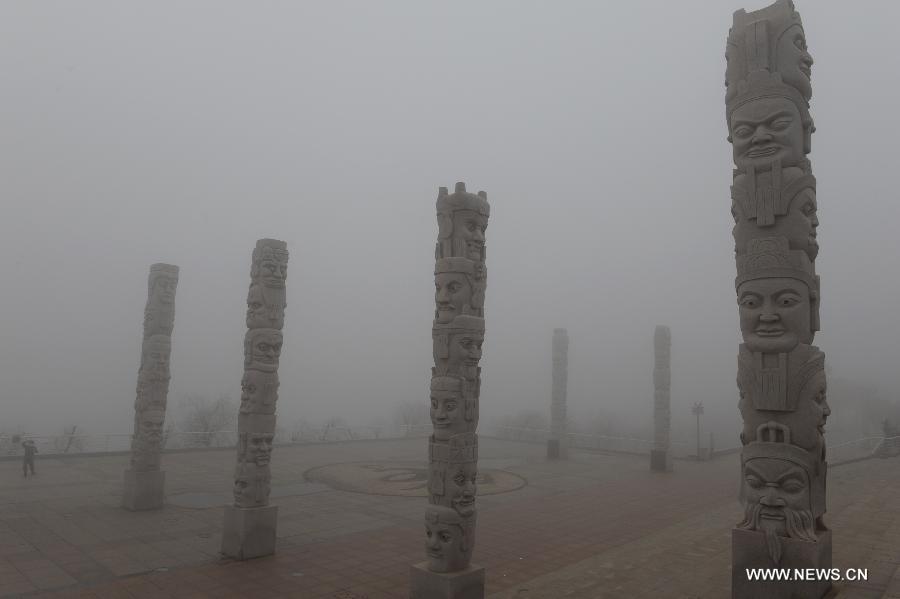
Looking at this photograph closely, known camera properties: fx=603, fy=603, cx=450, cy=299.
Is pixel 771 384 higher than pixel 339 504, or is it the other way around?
pixel 771 384

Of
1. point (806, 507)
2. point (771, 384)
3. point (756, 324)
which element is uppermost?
point (756, 324)

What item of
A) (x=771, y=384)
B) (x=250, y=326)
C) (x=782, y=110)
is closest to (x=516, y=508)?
(x=250, y=326)

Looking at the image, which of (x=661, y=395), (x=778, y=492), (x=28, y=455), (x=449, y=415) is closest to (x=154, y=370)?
(x=28, y=455)

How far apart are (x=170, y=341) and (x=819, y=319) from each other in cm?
1315

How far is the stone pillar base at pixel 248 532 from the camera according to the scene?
9.82 m

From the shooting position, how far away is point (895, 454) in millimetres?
21484

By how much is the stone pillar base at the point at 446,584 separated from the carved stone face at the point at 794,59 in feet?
23.7

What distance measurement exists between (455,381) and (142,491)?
338 inches

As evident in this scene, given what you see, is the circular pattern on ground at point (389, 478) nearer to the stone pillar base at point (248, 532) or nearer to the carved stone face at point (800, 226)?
the stone pillar base at point (248, 532)

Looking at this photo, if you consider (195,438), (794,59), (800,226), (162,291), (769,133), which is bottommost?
(195,438)

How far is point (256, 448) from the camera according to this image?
34.2 feet

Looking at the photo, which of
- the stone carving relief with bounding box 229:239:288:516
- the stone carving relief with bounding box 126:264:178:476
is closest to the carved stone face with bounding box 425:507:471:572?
the stone carving relief with bounding box 229:239:288:516

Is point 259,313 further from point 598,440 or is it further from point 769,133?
point 598,440

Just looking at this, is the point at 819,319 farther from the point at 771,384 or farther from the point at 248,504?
the point at 248,504
